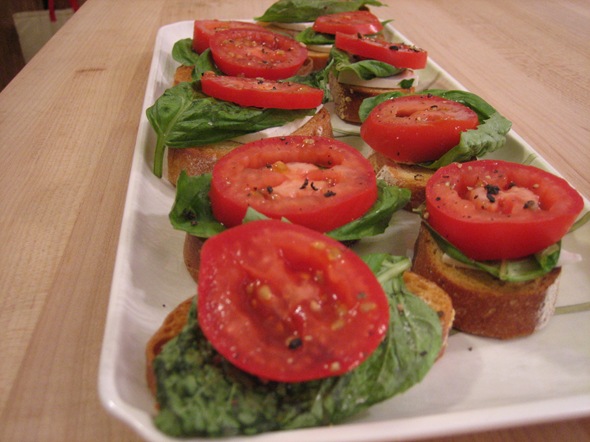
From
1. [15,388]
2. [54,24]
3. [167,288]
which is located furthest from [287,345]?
[54,24]

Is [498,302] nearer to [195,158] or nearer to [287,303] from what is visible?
[287,303]

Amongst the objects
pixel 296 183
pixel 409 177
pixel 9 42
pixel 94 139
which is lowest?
pixel 9 42

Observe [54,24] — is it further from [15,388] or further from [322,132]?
[15,388]

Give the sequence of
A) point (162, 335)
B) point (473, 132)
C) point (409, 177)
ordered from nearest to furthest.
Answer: point (162, 335) < point (473, 132) < point (409, 177)

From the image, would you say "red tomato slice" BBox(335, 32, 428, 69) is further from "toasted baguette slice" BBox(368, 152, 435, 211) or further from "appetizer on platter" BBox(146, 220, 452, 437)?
"appetizer on platter" BBox(146, 220, 452, 437)

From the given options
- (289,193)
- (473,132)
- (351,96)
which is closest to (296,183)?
(289,193)

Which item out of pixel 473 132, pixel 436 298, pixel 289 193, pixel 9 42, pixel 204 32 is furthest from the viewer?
pixel 9 42

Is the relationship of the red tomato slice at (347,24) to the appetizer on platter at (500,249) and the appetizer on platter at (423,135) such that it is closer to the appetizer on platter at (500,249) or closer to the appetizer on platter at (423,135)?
the appetizer on platter at (423,135)

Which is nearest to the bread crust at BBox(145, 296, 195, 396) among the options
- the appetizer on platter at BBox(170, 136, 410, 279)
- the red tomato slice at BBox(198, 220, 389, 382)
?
the red tomato slice at BBox(198, 220, 389, 382)
